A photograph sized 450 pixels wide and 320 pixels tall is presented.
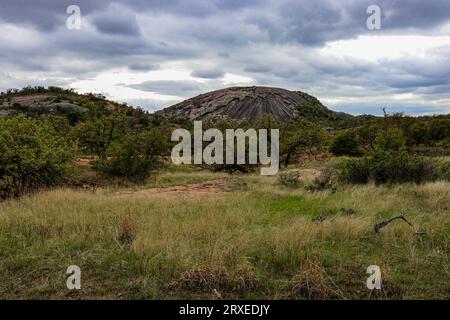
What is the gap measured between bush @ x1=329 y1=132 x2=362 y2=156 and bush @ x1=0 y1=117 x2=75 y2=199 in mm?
26347

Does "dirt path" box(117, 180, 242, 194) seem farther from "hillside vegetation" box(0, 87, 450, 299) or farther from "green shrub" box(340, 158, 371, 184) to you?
"green shrub" box(340, 158, 371, 184)

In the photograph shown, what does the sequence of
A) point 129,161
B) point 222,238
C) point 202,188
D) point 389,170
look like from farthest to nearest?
point 129,161 → point 202,188 → point 389,170 → point 222,238

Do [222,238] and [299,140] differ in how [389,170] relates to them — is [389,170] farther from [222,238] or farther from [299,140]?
[299,140]

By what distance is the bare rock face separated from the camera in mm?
76594

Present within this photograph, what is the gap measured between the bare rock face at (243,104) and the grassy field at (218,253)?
64.1m

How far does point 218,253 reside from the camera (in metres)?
5.23

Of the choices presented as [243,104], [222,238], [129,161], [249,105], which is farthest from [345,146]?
[243,104]

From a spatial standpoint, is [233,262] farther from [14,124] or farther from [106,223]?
[14,124]

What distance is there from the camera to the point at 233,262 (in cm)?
507

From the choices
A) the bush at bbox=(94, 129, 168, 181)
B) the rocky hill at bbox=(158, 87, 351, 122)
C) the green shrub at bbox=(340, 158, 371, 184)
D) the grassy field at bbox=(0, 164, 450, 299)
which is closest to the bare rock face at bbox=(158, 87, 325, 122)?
the rocky hill at bbox=(158, 87, 351, 122)

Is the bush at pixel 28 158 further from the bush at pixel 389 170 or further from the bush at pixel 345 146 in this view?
the bush at pixel 345 146

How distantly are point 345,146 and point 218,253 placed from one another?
31.9 metres
